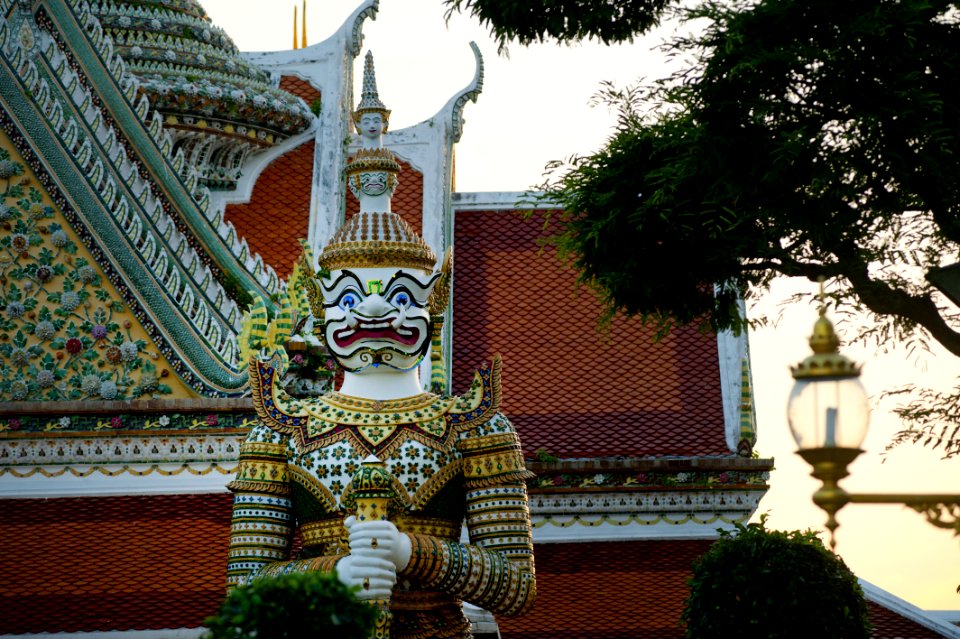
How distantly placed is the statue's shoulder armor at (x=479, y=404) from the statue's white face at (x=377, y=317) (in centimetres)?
31

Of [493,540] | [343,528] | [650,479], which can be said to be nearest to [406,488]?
[343,528]

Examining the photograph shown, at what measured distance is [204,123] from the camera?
13.5 metres

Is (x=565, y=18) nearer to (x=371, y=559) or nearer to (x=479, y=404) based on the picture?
(x=479, y=404)

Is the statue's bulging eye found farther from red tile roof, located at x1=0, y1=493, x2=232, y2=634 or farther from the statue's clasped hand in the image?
red tile roof, located at x1=0, y1=493, x2=232, y2=634

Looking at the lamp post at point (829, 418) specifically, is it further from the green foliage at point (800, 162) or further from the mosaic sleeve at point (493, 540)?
the green foliage at point (800, 162)

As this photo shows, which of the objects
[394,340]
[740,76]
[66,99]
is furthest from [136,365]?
[740,76]

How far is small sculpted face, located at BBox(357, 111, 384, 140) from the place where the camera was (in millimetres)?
9352

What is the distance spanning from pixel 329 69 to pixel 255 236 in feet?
4.94

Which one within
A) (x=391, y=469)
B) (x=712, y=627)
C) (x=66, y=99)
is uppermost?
(x=66, y=99)

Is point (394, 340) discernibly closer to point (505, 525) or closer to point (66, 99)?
point (505, 525)

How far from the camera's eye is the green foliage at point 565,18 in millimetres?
10250

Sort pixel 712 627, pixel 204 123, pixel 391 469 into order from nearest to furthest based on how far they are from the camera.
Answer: pixel 391 469 < pixel 712 627 < pixel 204 123

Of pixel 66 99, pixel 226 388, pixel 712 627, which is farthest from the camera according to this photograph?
pixel 66 99

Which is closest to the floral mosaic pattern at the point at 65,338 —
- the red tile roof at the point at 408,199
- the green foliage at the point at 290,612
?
the red tile roof at the point at 408,199
